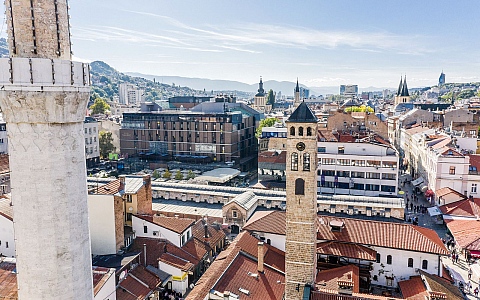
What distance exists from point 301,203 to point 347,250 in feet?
23.1

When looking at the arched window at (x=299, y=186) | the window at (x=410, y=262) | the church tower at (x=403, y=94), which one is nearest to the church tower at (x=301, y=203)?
the arched window at (x=299, y=186)

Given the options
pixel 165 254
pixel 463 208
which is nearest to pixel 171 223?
pixel 165 254

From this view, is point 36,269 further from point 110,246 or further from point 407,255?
point 407,255

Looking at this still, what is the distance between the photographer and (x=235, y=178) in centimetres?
6444

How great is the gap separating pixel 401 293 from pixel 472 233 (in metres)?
14.3

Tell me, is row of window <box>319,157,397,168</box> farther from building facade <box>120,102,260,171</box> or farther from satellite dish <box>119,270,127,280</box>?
satellite dish <box>119,270,127,280</box>

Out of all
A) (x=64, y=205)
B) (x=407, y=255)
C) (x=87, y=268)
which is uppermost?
(x=64, y=205)

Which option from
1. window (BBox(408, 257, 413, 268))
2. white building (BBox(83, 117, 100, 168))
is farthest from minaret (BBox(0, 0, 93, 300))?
white building (BBox(83, 117, 100, 168))

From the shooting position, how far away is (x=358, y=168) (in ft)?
166

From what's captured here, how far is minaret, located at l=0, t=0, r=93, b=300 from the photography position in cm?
831

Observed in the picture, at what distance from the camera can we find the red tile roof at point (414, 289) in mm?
23759

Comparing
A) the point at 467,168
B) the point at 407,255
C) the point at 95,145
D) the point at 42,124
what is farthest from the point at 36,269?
the point at 95,145

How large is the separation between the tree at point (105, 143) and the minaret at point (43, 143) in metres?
75.0

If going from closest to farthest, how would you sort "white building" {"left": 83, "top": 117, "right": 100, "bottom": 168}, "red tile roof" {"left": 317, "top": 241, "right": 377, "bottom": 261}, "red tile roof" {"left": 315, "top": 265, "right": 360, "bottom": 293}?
"red tile roof" {"left": 315, "top": 265, "right": 360, "bottom": 293}
"red tile roof" {"left": 317, "top": 241, "right": 377, "bottom": 261}
"white building" {"left": 83, "top": 117, "right": 100, "bottom": 168}
